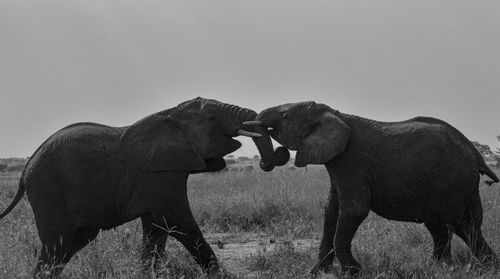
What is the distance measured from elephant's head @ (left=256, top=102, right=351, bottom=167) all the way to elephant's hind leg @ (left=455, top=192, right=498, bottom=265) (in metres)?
1.52

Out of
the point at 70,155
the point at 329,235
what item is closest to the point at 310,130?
the point at 329,235

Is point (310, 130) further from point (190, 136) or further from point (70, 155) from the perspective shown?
point (70, 155)

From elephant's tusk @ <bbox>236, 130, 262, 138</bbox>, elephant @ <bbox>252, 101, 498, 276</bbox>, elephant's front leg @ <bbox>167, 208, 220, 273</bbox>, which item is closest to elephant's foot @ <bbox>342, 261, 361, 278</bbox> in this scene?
elephant @ <bbox>252, 101, 498, 276</bbox>

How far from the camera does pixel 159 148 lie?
23.3 ft

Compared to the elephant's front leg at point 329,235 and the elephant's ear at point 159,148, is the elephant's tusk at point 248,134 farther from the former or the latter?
the elephant's front leg at point 329,235

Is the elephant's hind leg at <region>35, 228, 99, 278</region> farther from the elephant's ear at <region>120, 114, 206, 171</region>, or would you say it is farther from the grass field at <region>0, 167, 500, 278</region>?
the elephant's ear at <region>120, 114, 206, 171</region>

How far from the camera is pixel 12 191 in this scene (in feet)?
55.5

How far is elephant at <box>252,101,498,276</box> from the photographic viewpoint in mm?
6855

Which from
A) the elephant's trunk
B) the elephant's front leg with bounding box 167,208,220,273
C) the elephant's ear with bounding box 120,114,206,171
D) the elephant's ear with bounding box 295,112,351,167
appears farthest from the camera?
the elephant's trunk

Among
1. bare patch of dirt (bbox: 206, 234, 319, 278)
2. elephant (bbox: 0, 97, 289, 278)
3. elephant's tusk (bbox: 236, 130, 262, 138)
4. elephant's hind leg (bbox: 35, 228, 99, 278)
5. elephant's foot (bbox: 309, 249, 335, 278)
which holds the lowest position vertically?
bare patch of dirt (bbox: 206, 234, 319, 278)

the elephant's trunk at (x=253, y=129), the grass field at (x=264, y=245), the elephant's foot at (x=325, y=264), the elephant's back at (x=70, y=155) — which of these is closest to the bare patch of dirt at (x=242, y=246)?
the grass field at (x=264, y=245)

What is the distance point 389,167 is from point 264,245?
3.05 meters

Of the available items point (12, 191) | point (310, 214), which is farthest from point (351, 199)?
point (12, 191)

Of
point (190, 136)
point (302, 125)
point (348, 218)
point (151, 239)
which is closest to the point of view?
point (348, 218)
